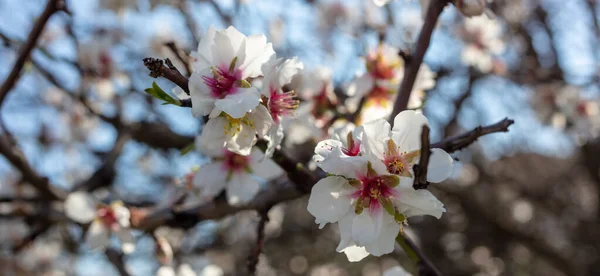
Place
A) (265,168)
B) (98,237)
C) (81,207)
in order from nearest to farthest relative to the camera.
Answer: (265,168) < (98,237) < (81,207)

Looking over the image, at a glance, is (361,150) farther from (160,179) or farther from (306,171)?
(160,179)

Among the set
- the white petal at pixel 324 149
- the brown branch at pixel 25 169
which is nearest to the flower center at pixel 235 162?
the white petal at pixel 324 149

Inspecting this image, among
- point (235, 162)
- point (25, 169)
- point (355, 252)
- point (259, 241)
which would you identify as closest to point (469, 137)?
point (355, 252)

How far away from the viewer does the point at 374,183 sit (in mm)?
843

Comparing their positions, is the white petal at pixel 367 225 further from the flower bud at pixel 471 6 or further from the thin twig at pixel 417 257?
the flower bud at pixel 471 6

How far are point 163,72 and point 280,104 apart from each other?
0.30 metres

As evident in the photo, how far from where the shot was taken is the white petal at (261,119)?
0.91 m

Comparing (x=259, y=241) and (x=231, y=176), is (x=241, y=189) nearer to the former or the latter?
(x=231, y=176)

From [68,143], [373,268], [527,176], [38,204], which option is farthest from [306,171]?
[527,176]

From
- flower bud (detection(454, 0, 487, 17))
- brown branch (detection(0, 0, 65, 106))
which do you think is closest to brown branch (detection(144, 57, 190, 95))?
flower bud (detection(454, 0, 487, 17))

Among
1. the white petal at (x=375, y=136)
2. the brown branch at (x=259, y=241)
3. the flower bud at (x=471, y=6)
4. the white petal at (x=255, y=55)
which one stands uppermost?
the white petal at (x=255, y=55)

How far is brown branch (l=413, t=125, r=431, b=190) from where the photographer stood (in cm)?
64

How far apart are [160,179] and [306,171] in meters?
3.28

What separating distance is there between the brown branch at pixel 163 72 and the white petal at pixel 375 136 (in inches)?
12.8
